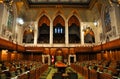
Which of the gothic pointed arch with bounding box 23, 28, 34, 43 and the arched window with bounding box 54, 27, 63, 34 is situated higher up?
the arched window with bounding box 54, 27, 63, 34

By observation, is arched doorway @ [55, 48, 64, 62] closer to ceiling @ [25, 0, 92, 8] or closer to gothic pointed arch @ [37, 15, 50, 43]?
gothic pointed arch @ [37, 15, 50, 43]

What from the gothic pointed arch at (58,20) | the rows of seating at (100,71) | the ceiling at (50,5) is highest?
the ceiling at (50,5)

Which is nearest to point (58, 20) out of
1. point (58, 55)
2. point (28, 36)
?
point (28, 36)

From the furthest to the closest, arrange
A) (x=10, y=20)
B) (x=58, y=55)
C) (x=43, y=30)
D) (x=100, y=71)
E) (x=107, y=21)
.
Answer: (x=43, y=30), (x=58, y=55), (x=107, y=21), (x=10, y=20), (x=100, y=71)

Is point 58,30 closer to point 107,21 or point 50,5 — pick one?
point 50,5

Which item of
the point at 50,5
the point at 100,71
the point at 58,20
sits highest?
the point at 50,5

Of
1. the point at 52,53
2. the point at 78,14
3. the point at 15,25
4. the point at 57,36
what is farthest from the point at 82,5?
the point at 15,25

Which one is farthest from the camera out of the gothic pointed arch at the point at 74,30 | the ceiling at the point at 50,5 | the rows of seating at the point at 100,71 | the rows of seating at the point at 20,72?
the gothic pointed arch at the point at 74,30

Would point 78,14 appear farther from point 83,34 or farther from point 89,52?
point 89,52

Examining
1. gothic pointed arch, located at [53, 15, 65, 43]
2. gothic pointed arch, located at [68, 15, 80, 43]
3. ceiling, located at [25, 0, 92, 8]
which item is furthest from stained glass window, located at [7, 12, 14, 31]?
gothic pointed arch, located at [68, 15, 80, 43]

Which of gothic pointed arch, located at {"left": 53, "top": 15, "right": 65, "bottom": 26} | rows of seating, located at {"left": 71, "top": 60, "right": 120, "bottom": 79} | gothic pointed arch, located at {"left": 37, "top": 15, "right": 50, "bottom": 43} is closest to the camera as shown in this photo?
rows of seating, located at {"left": 71, "top": 60, "right": 120, "bottom": 79}

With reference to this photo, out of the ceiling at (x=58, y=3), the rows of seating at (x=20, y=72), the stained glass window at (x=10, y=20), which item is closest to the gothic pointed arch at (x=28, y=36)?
the ceiling at (x=58, y=3)

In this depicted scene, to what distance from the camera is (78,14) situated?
28844 millimetres

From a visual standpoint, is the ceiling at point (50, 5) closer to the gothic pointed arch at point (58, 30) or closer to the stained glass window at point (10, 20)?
the gothic pointed arch at point (58, 30)
